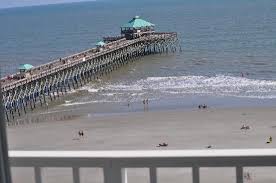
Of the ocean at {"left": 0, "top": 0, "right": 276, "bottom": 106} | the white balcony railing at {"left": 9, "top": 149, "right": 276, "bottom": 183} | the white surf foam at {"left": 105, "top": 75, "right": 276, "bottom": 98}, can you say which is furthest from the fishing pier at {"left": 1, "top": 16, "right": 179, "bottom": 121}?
the white balcony railing at {"left": 9, "top": 149, "right": 276, "bottom": 183}

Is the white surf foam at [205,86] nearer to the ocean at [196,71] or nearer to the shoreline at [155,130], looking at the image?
the ocean at [196,71]

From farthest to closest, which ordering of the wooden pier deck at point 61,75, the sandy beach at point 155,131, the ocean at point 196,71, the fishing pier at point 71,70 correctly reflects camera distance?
the ocean at point 196,71 → the fishing pier at point 71,70 → the wooden pier deck at point 61,75 → the sandy beach at point 155,131

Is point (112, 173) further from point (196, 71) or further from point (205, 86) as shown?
point (196, 71)

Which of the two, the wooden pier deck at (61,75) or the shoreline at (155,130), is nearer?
the shoreline at (155,130)

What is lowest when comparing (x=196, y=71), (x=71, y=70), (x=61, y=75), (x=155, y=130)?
(x=155, y=130)

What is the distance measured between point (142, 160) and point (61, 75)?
35.6 metres

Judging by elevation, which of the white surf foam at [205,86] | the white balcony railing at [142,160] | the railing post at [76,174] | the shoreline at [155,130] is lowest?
the shoreline at [155,130]

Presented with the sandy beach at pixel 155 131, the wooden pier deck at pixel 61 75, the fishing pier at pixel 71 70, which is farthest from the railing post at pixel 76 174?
the wooden pier deck at pixel 61 75

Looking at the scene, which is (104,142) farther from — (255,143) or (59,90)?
(59,90)

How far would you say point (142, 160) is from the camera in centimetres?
223

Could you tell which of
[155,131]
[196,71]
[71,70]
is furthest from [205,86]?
[155,131]

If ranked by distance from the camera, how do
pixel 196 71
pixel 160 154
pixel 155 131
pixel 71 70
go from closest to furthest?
1. pixel 160 154
2. pixel 155 131
3. pixel 71 70
4. pixel 196 71

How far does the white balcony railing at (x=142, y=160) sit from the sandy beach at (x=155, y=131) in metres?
16.7

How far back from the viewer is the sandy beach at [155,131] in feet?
68.2
